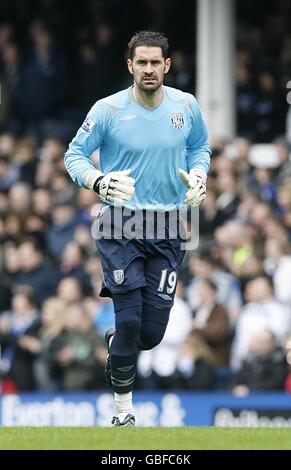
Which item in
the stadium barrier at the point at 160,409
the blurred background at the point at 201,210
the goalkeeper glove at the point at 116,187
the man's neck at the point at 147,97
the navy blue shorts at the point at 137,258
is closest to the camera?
the goalkeeper glove at the point at 116,187

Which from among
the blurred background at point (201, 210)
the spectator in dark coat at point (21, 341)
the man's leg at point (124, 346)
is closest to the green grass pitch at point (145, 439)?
the man's leg at point (124, 346)

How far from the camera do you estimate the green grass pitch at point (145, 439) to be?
30.7 ft

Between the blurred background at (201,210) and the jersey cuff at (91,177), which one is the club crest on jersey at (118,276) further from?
the blurred background at (201,210)

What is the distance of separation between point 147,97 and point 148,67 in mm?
294

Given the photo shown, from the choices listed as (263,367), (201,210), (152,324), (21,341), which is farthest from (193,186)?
(201,210)

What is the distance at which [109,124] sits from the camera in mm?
10750

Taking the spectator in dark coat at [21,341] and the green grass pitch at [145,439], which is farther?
the spectator in dark coat at [21,341]

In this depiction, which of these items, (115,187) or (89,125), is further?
(89,125)

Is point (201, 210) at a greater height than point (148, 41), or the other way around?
point (201, 210)

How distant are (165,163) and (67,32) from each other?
1359 cm

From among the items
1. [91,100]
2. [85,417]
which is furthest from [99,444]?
[91,100]

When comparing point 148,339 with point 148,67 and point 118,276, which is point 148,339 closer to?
point 118,276

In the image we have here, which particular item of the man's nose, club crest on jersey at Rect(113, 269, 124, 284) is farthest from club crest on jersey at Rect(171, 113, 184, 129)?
club crest on jersey at Rect(113, 269, 124, 284)

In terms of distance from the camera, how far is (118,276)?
1065cm
